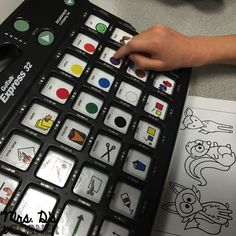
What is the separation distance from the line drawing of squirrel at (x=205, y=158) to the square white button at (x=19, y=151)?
0.19m

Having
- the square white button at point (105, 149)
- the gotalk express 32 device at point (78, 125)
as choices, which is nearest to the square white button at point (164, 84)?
the gotalk express 32 device at point (78, 125)

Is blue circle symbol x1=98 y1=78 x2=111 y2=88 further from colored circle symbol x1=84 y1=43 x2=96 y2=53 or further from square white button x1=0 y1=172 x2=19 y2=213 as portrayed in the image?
square white button x1=0 y1=172 x2=19 y2=213

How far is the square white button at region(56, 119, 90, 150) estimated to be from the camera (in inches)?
14.3

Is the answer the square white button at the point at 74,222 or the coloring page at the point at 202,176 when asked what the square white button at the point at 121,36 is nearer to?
the coloring page at the point at 202,176

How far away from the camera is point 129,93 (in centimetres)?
42

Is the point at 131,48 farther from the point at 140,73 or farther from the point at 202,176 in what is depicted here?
the point at 202,176

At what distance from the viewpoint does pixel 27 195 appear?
1.07 ft

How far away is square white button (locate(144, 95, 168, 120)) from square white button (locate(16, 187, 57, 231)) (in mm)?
158

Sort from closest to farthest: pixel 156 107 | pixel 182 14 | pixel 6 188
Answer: pixel 6 188 < pixel 156 107 < pixel 182 14

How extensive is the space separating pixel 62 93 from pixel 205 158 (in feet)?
0.63

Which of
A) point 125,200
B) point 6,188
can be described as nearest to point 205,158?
point 125,200

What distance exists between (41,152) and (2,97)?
0.07 meters

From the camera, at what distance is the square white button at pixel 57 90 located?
38 centimetres

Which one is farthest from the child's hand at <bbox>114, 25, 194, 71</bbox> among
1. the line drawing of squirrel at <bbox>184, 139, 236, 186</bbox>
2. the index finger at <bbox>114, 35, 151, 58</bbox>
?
the line drawing of squirrel at <bbox>184, 139, 236, 186</bbox>
